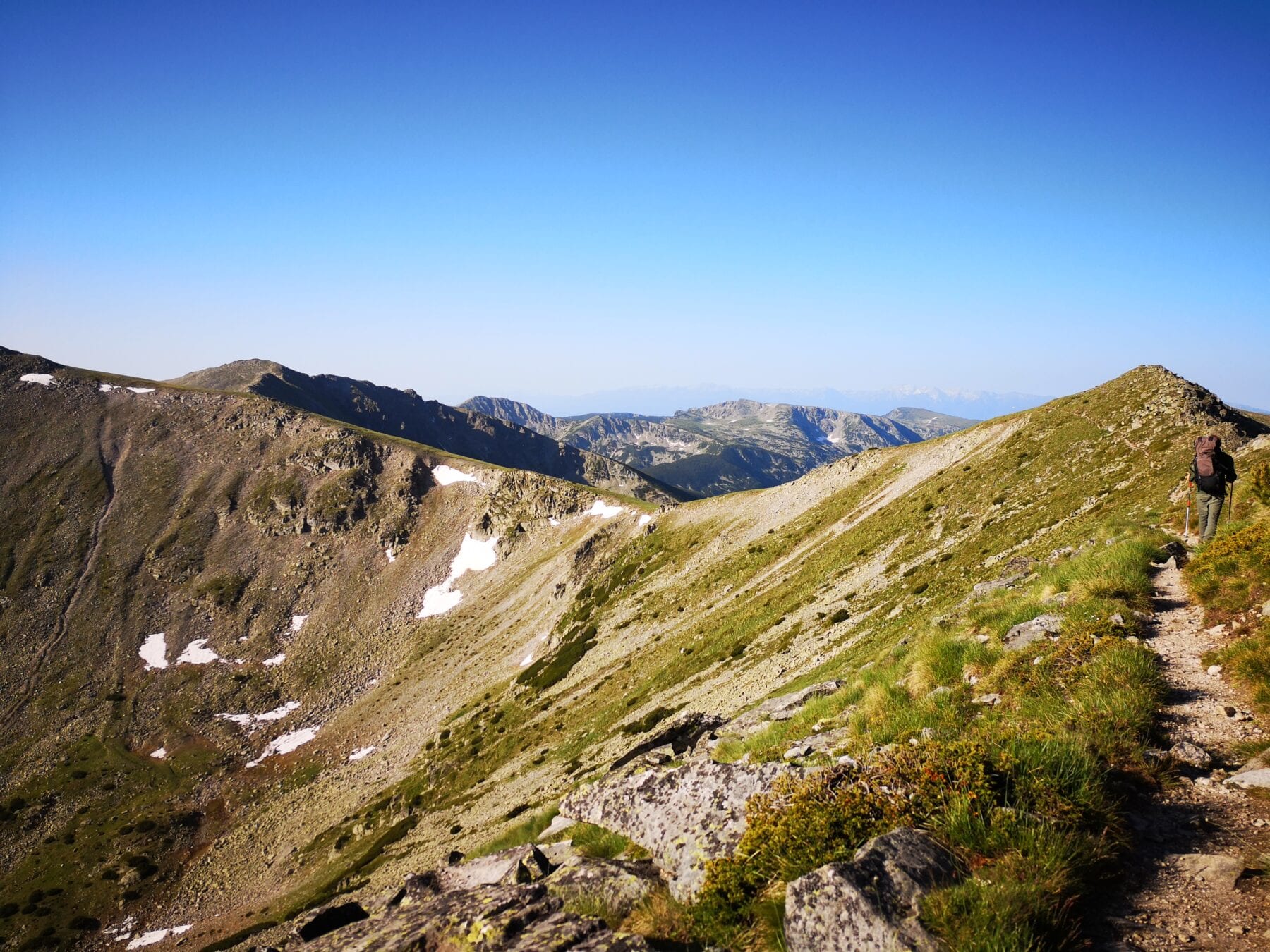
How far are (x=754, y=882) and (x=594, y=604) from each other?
79715 millimetres

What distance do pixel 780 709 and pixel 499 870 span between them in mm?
10268

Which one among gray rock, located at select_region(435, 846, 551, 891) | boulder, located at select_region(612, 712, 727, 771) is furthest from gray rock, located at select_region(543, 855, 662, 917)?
boulder, located at select_region(612, 712, 727, 771)

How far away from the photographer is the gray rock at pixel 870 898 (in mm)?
5914

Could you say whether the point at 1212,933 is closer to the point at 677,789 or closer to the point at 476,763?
the point at 677,789

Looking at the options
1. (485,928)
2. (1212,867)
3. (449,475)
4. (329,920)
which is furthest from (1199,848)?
(449,475)

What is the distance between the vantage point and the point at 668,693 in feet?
145

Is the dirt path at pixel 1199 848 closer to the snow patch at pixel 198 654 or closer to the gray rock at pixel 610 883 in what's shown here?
the gray rock at pixel 610 883

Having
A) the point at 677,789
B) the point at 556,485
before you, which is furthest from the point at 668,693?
the point at 556,485

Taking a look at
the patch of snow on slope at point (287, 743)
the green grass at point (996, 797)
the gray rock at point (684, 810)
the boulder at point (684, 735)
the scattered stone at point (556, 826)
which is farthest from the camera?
the patch of snow on slope at point (287, 743)

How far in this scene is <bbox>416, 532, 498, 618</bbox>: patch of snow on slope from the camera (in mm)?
113188

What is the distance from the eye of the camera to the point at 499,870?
12.1 m

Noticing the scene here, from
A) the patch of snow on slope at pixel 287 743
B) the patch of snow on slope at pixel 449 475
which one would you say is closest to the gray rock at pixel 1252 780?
the patch of snow on slope at pixel 287 743

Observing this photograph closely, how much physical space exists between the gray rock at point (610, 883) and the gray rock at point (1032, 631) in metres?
8.77

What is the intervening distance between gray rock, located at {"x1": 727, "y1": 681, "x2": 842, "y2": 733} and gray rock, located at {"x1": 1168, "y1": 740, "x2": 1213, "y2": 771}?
32.3ft
